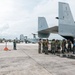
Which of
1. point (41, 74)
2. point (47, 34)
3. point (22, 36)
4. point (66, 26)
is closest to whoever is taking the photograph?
point (41, 74)

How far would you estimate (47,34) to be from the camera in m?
28.5

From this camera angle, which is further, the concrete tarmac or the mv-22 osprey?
the mv-22 osprey

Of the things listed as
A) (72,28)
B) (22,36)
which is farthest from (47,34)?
(22,36)

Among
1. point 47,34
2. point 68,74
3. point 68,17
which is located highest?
point 68,17

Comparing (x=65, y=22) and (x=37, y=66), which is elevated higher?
(x=65, y=22)

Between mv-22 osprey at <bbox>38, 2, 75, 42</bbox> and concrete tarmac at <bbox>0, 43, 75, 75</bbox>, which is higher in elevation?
mv-22 osprey at <bbox>38, 2, 75, 42</bbox>

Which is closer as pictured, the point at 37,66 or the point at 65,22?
the point at 37,66

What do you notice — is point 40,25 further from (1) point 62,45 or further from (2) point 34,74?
(2) point 34,74

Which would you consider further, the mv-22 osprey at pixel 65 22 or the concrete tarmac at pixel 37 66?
the mv-22 osprey at pixel 65 22

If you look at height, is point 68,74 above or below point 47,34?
below

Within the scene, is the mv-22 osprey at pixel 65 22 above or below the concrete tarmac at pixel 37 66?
above

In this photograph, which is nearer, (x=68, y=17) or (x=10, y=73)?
(x=10, y=73)

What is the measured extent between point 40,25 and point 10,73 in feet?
70.9

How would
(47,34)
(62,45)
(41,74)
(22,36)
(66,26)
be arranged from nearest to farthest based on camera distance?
1. (41,74)
2. (62,45)
3. (66,26)
4. (47,34)
5. (22,36)
